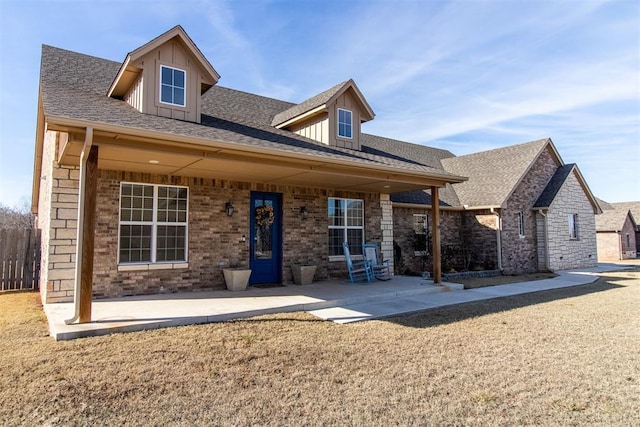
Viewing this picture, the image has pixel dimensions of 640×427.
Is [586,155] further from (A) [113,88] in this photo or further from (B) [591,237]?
(A) [113,88]

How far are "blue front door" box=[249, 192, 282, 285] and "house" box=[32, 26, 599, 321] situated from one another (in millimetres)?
29

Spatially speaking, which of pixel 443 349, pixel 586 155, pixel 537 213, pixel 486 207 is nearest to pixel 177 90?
pixel 443 349

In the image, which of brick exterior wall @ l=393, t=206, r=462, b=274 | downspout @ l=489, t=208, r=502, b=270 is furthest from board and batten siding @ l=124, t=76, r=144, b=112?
downspout @ l=489, t=208, r=502, b=270

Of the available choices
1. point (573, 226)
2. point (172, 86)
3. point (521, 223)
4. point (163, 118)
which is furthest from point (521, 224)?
point (163, 118)

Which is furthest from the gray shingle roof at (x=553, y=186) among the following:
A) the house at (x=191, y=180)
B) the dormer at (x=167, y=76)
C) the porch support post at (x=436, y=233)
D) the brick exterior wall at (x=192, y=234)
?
the dormer at (x=167, y=76)

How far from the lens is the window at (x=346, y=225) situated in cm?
1140

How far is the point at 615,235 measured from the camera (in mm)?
25453

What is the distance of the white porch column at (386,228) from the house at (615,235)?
2131 centimetres

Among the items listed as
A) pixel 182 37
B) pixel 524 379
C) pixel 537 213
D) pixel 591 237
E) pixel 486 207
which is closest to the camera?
pixel 524 379

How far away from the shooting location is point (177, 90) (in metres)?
8.09

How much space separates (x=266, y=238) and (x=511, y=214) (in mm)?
10291

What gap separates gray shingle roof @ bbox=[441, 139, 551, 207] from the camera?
49.7 ft

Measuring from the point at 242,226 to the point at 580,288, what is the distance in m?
9.74

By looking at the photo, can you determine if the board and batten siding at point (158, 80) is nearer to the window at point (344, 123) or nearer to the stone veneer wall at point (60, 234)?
the stone veneer wall at point (60, 234)
